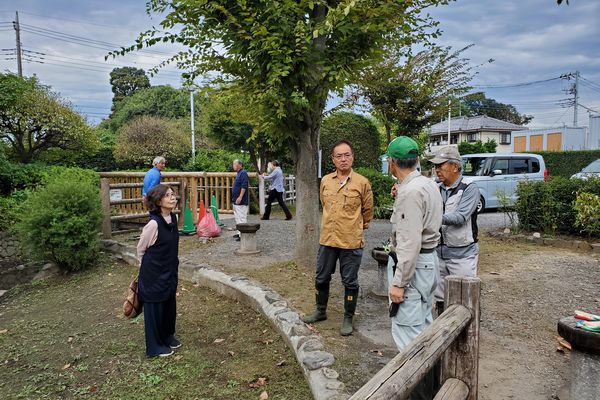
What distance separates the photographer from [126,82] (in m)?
54.0

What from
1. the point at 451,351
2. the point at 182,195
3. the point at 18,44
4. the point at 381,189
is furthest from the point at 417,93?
the point at 18,44

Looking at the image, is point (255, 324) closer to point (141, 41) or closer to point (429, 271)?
point (429, 271)

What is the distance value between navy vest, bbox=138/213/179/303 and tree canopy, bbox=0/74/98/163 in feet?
37.2

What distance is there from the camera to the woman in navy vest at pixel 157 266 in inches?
Answer: 178

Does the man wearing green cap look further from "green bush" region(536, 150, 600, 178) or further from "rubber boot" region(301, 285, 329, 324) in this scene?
"green bush" region(536, 150, 600, 178)

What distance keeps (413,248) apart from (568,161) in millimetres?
24591

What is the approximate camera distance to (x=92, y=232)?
866cm

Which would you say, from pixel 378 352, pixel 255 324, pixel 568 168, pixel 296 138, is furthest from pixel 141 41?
pixel 568 168

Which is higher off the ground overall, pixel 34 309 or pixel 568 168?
pixel 568 168

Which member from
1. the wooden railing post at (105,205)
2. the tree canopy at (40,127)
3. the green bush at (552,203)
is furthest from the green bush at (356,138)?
the wooden railing post at (105,205)

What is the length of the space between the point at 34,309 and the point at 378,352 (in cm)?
561

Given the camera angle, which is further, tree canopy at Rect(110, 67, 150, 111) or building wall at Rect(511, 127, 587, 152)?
tree canopy at Rect(110, 67, 150, 111)

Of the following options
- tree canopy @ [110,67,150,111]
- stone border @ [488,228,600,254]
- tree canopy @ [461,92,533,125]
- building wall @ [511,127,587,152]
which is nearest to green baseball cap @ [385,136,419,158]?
stone border @ [488,228,600,254]

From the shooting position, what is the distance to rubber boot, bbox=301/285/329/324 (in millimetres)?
4664
